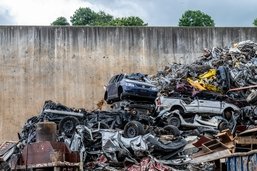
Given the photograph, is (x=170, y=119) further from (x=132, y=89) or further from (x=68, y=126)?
(x=68, y=126)

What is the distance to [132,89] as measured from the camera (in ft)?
68.7

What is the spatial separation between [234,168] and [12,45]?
649 inches

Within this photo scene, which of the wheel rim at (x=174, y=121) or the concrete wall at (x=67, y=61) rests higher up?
the concrete wall at (x=67, y=61)

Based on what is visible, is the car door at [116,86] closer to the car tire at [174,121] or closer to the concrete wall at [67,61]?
the car tire at [174,121]

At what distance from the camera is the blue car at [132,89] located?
826 inches

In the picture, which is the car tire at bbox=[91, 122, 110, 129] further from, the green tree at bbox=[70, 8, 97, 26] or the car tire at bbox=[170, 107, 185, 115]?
the green tree at bbox=[70, 8, 97, 26]

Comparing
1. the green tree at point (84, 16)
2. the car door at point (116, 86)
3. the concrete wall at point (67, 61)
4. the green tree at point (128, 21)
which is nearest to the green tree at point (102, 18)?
the green tree at point (84, 16)

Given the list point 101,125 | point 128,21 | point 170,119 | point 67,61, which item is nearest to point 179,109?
point 170,119

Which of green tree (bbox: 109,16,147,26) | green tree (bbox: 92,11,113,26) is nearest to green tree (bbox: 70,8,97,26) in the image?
green tree (bbox: 92,11,113,26)

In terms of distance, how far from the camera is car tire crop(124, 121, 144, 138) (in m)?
18.2

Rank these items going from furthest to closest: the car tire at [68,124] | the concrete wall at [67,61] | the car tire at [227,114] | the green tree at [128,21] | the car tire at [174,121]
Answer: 1. the green tree at [128,21]
2. the concrete wall at [67,61]
3. the car tire at [227,114]
4. the car tire at [174,121]
5. the car tire at [68,124]

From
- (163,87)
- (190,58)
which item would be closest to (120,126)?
(163,87)

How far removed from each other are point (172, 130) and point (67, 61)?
8866 mm

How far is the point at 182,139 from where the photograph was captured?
18.1 meters
